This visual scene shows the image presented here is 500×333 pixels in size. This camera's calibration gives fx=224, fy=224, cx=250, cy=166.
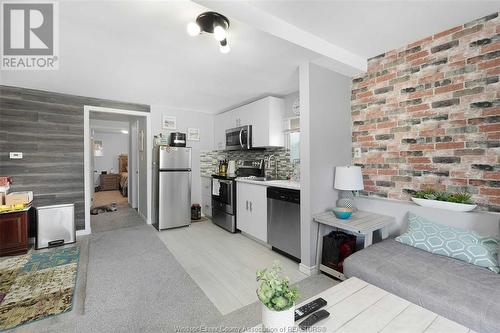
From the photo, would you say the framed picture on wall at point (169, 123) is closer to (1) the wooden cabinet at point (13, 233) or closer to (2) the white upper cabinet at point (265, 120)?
(2) the white upper cabinet at point (265, 120)

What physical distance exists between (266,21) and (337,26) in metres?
0.64

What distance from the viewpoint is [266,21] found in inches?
67.2

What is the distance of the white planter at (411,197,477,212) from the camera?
1.86 meters

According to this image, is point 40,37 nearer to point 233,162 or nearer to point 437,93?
point 233,162

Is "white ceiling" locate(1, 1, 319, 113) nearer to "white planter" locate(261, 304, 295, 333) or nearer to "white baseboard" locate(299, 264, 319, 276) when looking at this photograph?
"white planter" locate(261, 304, 295, 333)

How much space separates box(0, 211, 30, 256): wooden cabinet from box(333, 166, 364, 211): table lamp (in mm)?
3995

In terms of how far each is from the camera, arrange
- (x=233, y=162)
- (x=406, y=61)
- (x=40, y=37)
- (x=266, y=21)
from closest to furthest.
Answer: (x=266, y=21) → (x=40, y=37) → (x=406, y=61) → (x=233, y=162)

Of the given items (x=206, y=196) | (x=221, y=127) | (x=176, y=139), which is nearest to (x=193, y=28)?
(x=176, y=139)

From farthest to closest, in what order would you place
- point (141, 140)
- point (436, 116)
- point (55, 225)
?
point (141, 140) → point (55, 225) → point (436, 116)

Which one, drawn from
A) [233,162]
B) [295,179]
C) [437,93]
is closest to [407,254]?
[437,93]

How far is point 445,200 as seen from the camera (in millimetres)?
1996

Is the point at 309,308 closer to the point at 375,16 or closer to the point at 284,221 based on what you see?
the point at 284,221

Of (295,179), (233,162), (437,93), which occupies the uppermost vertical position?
(437,93)

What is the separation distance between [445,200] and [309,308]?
1738mm
